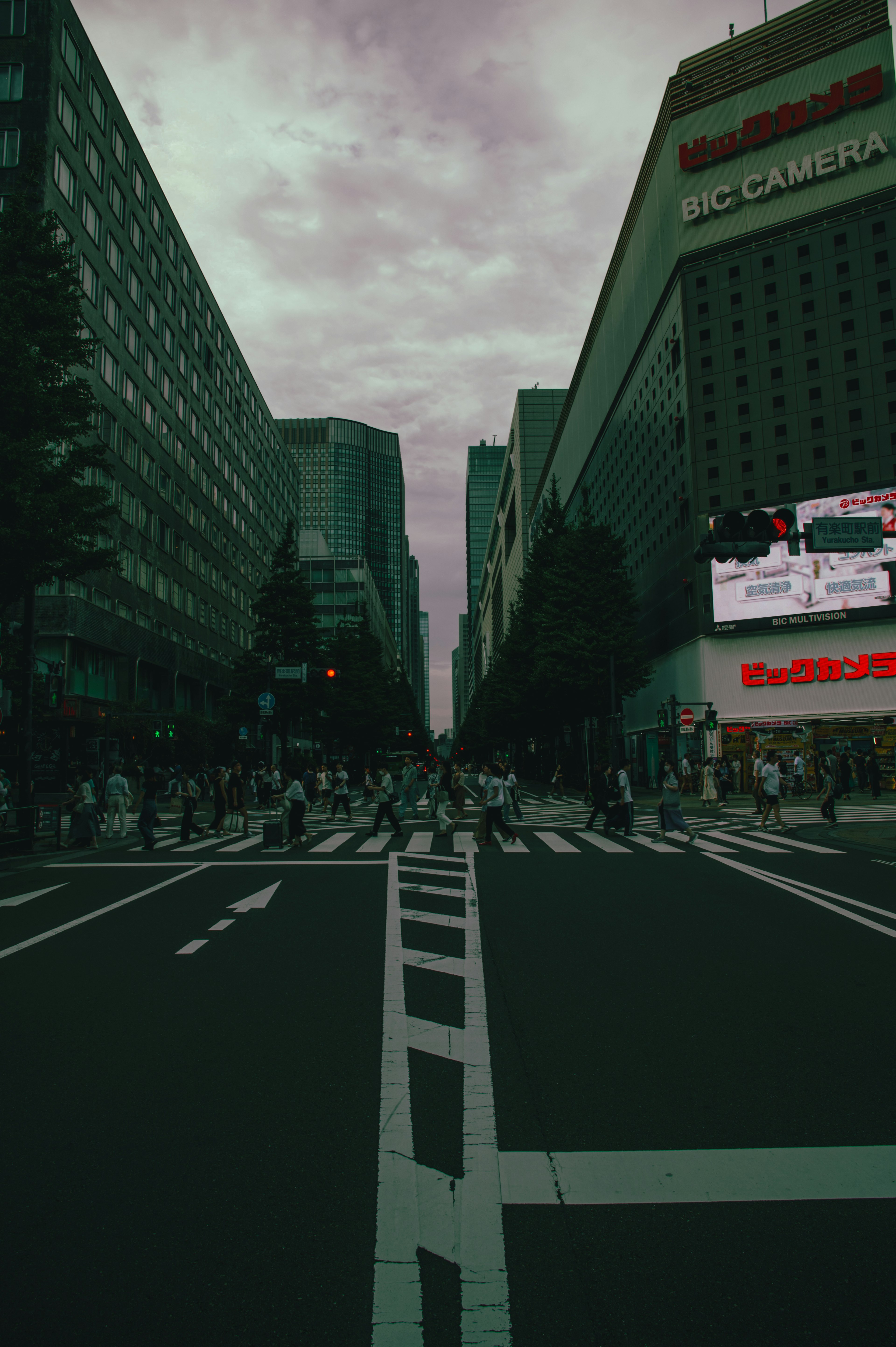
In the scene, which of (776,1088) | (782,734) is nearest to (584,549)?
(782,734)

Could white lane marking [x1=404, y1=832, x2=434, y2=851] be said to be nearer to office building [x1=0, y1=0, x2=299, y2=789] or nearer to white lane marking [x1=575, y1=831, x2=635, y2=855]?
white lane marking [x1=575, y1=831, x2=635, y2=855]

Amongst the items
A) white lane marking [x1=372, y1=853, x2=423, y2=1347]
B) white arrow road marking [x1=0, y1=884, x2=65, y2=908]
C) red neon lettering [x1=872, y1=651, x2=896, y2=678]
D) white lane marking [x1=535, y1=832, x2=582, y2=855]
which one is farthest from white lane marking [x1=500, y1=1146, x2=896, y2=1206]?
red neon lettering [x1=872, y1=651, x2=896, y2=678]

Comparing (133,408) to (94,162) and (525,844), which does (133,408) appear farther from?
(525,844)

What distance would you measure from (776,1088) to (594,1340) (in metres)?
2.31

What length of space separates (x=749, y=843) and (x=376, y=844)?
8.10 meters

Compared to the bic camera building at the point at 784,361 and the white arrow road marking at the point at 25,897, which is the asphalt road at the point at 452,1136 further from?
the bic camera building at the point at 784,361

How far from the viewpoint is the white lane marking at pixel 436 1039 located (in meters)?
5.09

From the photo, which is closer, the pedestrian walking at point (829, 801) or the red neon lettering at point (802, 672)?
the pedestrian walking at point (829, 801)

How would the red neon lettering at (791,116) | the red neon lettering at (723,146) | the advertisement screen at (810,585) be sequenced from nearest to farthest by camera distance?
the advertisement screen at (810,585), the red neon lettering at (791,116), the red neon lettering at (723,146)

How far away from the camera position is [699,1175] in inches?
137

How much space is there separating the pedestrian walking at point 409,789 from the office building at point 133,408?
36.2ft

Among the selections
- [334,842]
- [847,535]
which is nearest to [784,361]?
[847,535]

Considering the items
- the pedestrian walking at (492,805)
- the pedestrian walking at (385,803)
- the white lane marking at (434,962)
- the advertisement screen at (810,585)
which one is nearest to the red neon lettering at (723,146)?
the advertisement screen at (810,585)

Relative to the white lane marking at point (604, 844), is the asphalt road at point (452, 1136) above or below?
above
